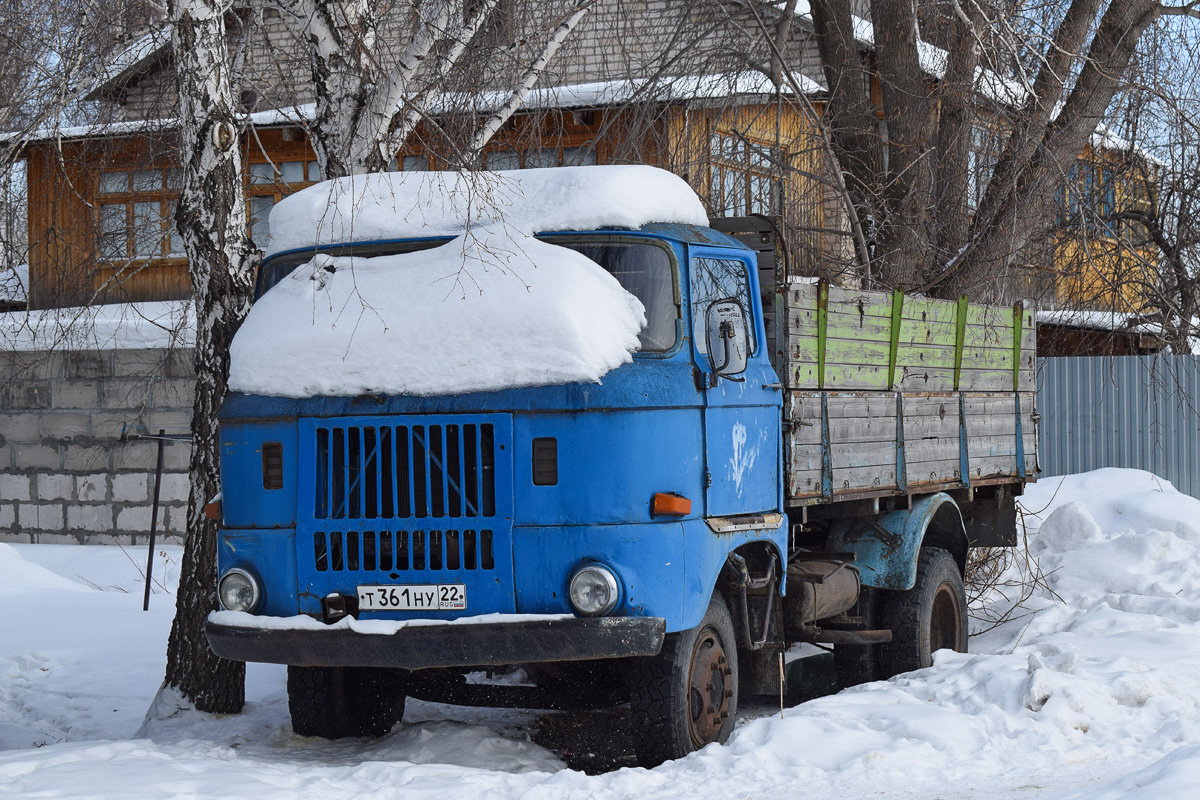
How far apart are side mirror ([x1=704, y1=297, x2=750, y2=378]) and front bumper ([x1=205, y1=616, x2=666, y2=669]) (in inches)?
46.6

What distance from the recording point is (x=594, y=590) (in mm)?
5168

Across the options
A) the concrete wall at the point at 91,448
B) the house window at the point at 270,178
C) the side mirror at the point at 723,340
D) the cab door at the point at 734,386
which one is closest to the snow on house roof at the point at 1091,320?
the house window at the point at 270,178

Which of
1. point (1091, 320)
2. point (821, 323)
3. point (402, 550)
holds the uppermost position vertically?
point (1091, 320)

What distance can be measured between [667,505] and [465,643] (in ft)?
3.19

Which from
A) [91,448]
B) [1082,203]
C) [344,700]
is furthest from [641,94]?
[91,448]

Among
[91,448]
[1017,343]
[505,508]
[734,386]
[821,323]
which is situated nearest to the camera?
[505,508]

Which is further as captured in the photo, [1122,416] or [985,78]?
[1122,416]

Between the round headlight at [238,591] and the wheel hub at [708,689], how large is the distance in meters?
1.88

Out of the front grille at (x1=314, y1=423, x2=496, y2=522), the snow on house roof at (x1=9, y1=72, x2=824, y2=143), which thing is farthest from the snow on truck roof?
the snow on house roof at (x1=9, y1=72, x2=824, y2=143)

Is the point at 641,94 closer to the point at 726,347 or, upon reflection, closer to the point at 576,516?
the point at 726,347

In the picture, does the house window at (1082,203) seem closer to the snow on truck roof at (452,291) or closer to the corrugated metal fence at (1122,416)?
the corrugated metal fence at (1122,416)

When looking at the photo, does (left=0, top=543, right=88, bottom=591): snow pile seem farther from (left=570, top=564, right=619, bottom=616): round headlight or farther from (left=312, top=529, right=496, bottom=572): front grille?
(left=570, top=564, right=619, bottom=616): round headlight

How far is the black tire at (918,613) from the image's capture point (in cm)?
763

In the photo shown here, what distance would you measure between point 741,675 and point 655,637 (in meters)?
1.67
